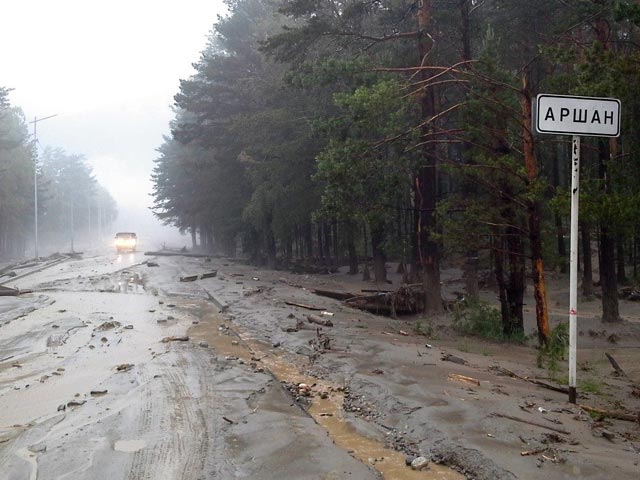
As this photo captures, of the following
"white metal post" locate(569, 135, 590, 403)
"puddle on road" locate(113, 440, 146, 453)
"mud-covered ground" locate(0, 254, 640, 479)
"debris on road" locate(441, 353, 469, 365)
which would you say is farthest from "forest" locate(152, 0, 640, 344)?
"puddle on road" locate(113, 440, 146, 453)

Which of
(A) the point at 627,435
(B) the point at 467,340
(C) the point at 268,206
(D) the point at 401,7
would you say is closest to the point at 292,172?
(C) the point at 268,206

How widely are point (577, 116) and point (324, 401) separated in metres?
4.50

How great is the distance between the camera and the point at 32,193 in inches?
2803

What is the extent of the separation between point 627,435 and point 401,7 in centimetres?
1738

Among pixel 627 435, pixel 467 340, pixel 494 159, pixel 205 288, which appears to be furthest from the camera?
pixel 205 288

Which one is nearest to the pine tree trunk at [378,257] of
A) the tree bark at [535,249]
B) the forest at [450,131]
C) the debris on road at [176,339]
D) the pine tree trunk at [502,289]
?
the forest at [450,131]

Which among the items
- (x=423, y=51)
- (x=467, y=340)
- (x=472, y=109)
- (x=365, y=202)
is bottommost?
(x=467, y=340)

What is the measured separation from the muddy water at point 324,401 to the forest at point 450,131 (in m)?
4.54

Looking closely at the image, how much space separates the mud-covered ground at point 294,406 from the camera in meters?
4.93

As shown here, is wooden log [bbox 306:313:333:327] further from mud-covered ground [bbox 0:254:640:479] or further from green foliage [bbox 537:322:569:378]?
green foliage [bbox 537:322:569:378]

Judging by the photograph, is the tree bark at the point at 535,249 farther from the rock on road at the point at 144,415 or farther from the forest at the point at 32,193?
the forest at the point at 32,193

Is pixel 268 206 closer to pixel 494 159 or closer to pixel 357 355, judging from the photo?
pixel 494 159

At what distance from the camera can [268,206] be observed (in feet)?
104

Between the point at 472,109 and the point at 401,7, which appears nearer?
the point at 472,109
